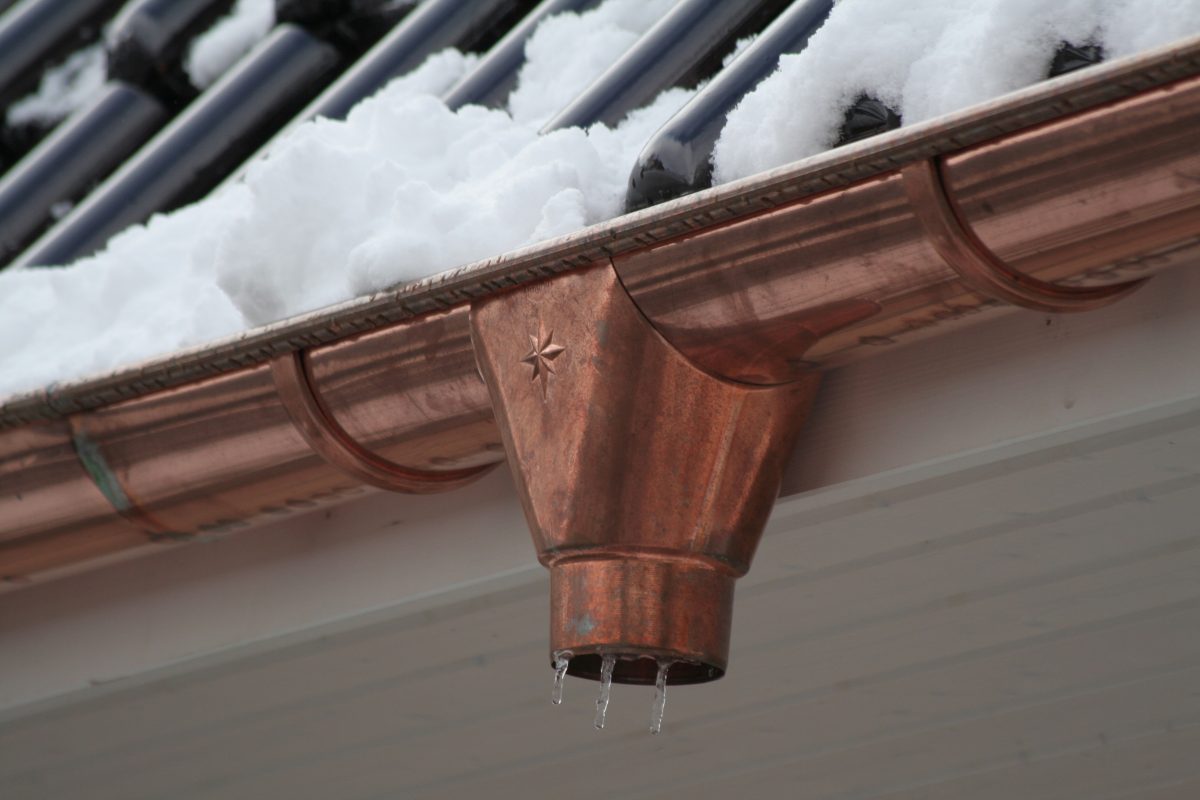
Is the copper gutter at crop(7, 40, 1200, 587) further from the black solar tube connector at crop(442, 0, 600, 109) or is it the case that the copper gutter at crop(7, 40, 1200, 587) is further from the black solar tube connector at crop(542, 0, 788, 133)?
the black solar tube connector at crop(442, 0, 600, 109)

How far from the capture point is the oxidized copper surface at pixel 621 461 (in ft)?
3.69

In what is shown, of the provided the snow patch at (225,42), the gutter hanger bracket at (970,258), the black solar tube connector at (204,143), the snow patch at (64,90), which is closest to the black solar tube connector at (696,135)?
the gutter hanger bracket at (970,258)

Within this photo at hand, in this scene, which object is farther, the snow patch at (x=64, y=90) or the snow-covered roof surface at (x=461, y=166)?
the snow patch at (x=64, y=90)

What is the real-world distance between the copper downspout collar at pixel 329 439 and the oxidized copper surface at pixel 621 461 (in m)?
0.16

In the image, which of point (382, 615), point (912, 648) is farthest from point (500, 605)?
point (912, 648)

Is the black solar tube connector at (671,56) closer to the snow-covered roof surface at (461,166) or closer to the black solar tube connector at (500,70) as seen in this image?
the snow-covered roof surface at (461,166)

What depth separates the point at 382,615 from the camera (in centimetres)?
152

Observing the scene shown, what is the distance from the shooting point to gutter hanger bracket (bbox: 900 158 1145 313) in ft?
3.24

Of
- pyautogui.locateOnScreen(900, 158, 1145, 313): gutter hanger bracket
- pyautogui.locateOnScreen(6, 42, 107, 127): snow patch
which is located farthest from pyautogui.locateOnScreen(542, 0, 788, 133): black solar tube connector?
pyautogui.locateOnScreen(6, 42, 107, 127): snow patch

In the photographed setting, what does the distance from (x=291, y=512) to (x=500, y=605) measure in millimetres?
310

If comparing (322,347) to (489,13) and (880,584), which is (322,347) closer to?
(880,584)

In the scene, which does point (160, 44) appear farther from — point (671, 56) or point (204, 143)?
point (671, 56)

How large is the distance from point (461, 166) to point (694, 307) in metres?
0.50

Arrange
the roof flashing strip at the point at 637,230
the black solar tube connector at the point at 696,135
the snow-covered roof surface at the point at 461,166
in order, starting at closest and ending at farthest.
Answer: the roof flashing strip at the point at 637,230
the snow-covered roof surface at the point at 461,166
the black solar tube connector at the point at 696,135
